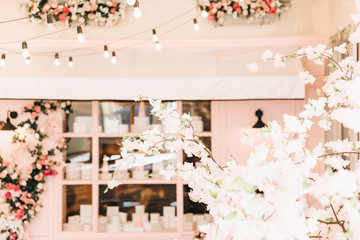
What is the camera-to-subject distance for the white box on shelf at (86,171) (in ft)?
15.4

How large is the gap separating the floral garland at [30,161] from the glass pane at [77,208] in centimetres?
32

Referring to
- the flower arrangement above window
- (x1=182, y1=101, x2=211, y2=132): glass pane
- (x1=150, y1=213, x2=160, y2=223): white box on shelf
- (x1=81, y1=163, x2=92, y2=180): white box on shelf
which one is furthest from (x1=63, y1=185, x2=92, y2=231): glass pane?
the flower arrangement above window

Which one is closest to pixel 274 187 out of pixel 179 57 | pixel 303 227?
pixel 303 227

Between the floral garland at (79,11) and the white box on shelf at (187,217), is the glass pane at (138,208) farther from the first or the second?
the floral garland at (79,11)

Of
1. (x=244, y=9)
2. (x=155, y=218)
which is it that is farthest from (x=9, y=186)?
(x=244, y=9)

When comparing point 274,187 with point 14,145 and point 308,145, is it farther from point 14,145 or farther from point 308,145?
point 14,145

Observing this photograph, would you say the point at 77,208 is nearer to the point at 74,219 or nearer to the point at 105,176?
the point at 74,219

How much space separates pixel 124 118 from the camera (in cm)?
479

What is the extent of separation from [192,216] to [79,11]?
2.60m

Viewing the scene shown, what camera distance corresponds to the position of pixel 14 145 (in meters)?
4.54

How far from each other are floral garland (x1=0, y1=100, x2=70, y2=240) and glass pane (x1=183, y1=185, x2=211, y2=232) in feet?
5.03

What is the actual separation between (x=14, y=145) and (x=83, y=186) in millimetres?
896

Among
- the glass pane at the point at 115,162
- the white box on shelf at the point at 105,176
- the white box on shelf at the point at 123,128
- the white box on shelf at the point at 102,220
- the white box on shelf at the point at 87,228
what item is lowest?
the white box on shelf at the point at 87,228

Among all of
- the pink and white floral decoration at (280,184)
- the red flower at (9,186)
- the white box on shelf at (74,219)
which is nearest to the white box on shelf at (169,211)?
the white box on shelf at (74,219)
